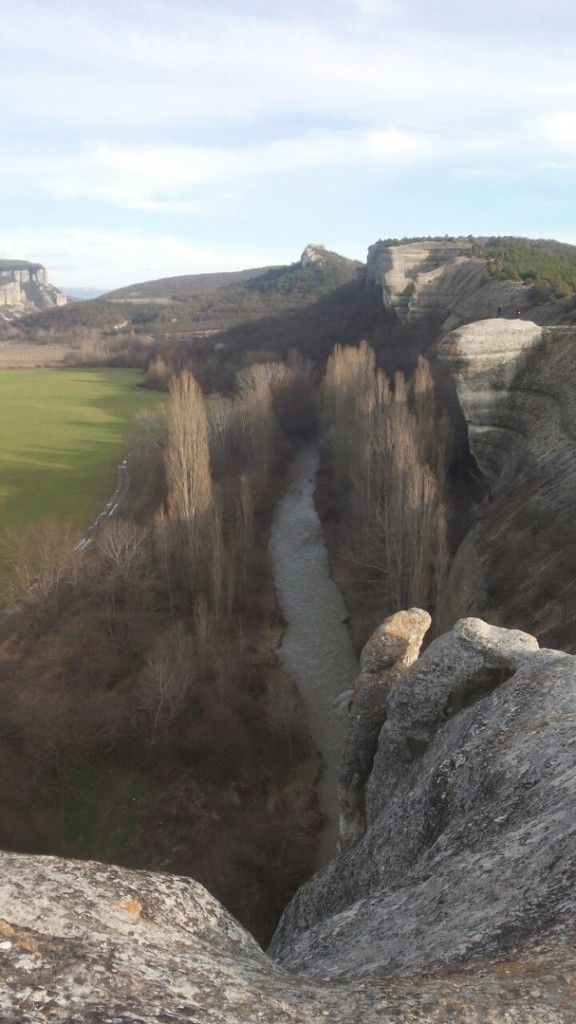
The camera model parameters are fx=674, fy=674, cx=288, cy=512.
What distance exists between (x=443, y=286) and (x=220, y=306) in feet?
365

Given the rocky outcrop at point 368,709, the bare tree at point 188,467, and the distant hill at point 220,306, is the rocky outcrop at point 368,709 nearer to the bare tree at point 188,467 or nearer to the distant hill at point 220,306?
the bare tree at point 188,467

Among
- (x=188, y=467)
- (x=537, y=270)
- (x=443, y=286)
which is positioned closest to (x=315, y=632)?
(x=188, y=467)

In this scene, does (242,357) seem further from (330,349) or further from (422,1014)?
(422,1014)

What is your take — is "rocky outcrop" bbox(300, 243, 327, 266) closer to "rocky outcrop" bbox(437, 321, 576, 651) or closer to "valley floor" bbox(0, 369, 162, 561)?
"valley floor" bbox(0, 369, 162, 561)

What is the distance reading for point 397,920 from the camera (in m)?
6.78

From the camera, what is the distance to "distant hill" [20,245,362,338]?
137125 millimetres

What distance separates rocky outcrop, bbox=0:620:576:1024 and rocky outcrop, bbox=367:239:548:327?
31.7m

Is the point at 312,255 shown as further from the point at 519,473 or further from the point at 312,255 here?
the point at 519,473

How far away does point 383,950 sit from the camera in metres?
6.26

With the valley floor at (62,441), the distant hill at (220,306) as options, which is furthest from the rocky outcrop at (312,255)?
the valley floor at (62,441)

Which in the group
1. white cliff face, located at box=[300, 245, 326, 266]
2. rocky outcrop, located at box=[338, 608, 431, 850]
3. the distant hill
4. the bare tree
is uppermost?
white cliff face, located at box=[300, 245, 326, 266]

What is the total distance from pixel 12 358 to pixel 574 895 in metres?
121

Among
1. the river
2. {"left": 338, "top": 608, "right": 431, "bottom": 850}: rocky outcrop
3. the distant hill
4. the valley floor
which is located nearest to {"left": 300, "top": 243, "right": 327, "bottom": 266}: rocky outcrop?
the distant hill

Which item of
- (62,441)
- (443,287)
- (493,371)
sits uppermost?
(443,287)
